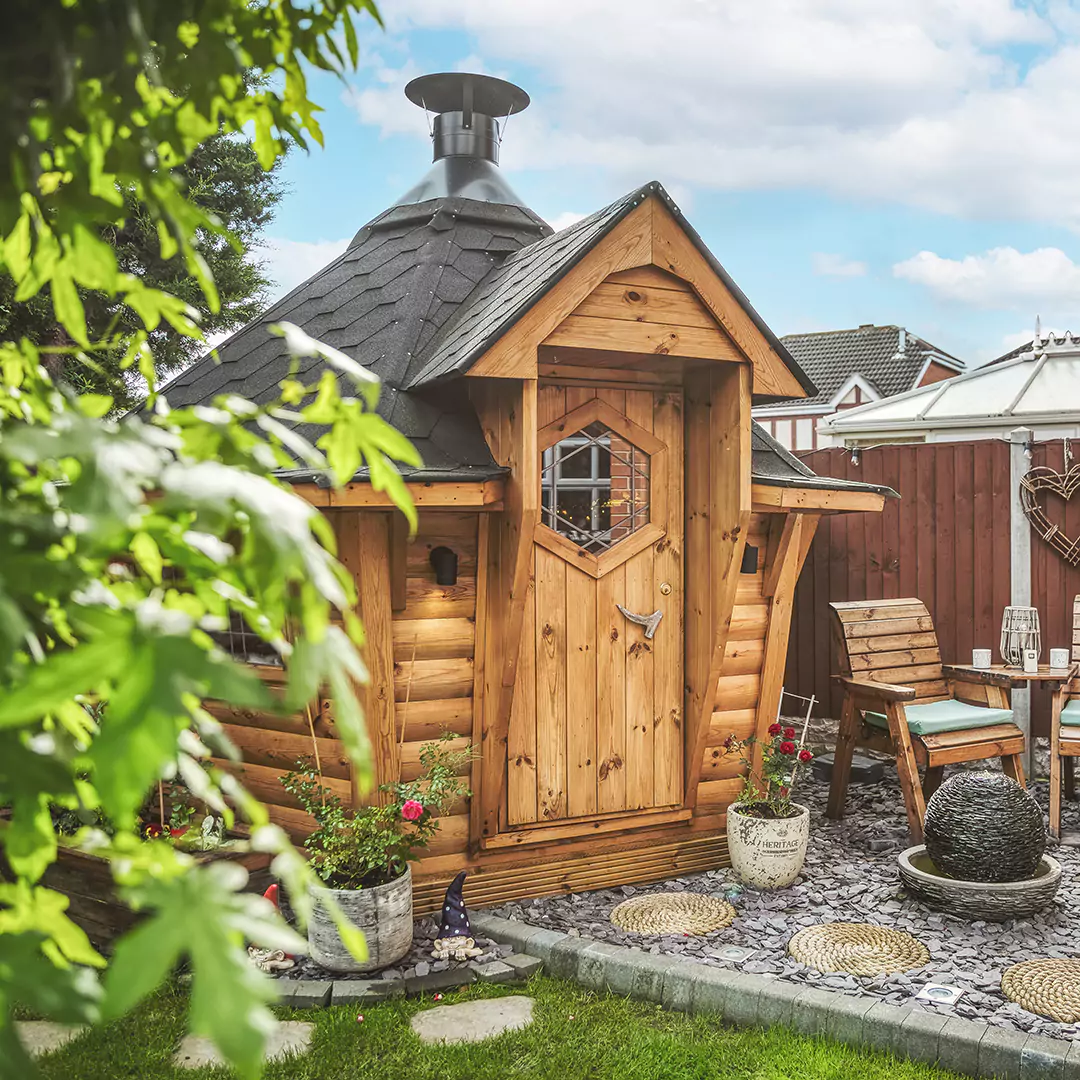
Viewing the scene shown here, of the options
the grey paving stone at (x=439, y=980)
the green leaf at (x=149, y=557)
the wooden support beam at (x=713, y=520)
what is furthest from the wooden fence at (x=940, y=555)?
the green leaf at (x=149, y=557)

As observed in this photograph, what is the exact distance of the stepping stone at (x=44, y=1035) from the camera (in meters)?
3.49

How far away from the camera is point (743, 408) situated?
4.67 meters

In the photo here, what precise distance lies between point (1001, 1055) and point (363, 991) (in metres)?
2.28

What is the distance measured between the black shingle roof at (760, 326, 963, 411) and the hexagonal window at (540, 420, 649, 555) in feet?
81.7

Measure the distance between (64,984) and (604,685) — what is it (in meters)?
4.24

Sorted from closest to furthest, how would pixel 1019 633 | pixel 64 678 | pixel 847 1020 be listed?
pixel 64 678, pixel 847 1020, pixel 1019 633

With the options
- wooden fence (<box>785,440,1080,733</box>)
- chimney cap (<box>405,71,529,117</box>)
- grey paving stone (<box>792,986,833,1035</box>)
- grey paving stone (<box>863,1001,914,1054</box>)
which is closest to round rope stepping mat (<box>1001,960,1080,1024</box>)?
grey paving stone (<box>863,1001,914,1054</box>)

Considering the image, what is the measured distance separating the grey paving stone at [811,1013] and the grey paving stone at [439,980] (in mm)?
1275

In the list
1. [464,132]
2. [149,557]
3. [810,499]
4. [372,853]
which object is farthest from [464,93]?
[149,557]

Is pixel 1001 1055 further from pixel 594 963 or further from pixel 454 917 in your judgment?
pixel 454 917

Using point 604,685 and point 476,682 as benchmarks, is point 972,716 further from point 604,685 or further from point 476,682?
point 476,682

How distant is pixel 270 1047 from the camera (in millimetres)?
3432

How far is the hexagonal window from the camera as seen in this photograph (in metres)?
4.92

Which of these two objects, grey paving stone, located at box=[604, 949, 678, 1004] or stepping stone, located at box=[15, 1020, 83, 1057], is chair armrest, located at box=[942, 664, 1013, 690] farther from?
stepping stone, located at box=[15, 1020, 83, 1057]
